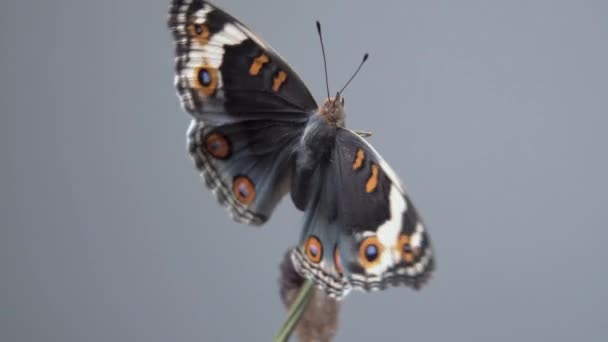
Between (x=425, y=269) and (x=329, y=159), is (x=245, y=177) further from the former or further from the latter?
(x=425, y=269)

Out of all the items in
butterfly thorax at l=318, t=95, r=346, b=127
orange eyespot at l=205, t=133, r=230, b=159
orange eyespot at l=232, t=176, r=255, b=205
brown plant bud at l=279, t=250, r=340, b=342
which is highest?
butterfly thorax at l=318, t=95, r=346, b=127

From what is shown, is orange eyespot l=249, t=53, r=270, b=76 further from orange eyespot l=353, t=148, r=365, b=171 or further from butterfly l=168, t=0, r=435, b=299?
orange eyespot l=353, t=148, r=365, b=171

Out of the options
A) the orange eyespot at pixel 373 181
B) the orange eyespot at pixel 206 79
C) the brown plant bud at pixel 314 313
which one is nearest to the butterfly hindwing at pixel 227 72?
the orange eyespot at pixel 206 79

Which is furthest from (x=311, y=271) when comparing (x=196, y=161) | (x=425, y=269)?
(x=196, y=161)

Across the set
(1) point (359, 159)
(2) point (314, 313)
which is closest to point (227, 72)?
(1) point (359, 159)

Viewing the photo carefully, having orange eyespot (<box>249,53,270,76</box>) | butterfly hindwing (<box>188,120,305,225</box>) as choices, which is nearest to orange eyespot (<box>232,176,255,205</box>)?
butterfly hindwing (<box>188,120,305,225</box>)

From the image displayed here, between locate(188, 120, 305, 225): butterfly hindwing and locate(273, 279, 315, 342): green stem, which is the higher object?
locate(188, 120, 305, 225): butterfly hindwing


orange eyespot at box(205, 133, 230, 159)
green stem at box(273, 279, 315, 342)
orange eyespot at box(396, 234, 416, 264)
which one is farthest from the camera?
orange eyespot at box(205, 133, 230, 159)

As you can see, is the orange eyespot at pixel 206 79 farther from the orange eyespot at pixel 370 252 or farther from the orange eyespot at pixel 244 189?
the orange eyespot at pixel 370 252
